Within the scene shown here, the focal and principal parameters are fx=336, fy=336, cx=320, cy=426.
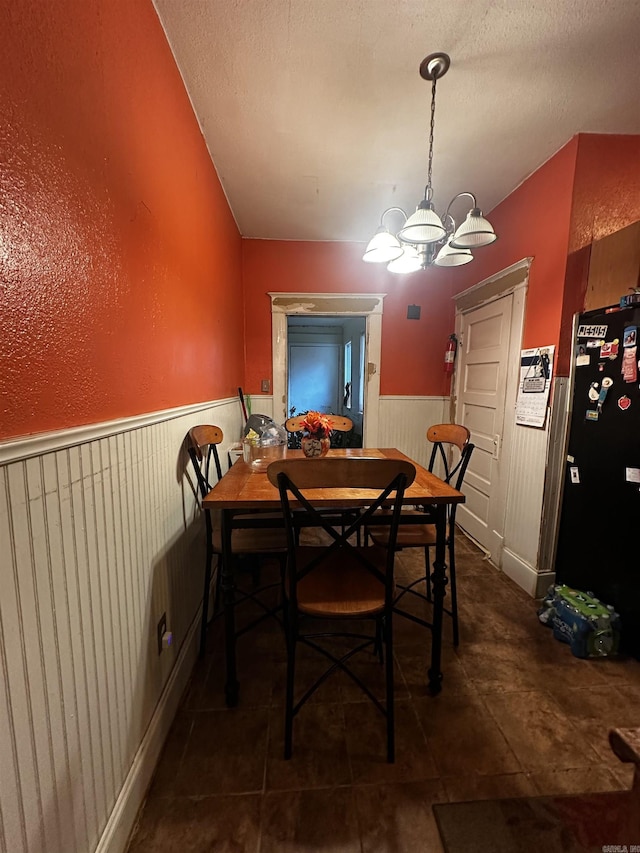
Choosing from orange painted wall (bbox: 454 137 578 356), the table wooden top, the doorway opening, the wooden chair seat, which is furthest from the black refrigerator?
the doorway opening

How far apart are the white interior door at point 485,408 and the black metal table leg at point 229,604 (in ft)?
6.63

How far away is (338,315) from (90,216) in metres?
2.74

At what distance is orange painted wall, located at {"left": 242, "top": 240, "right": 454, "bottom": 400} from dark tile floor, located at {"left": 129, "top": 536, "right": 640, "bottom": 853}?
2413 millimetres

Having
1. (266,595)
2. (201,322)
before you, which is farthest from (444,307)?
(266,595)

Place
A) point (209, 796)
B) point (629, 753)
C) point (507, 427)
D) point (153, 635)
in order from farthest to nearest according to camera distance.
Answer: point (507, 427) < point (153, 635) < point (209, 796) < point (629, 753)

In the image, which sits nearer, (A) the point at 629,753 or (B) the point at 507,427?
(A) the point at 629,753

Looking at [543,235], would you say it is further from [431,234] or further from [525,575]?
[525,575]

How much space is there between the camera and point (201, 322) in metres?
1.90

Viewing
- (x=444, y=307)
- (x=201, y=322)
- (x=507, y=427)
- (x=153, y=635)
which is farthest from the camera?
(x=444, y=307)

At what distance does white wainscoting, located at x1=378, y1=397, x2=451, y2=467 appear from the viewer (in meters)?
3.51

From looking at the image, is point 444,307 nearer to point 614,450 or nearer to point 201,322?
point 614,450

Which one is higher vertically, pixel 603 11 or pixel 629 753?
pixel 603 11

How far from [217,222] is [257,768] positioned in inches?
112

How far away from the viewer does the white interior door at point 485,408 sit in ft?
8.36
